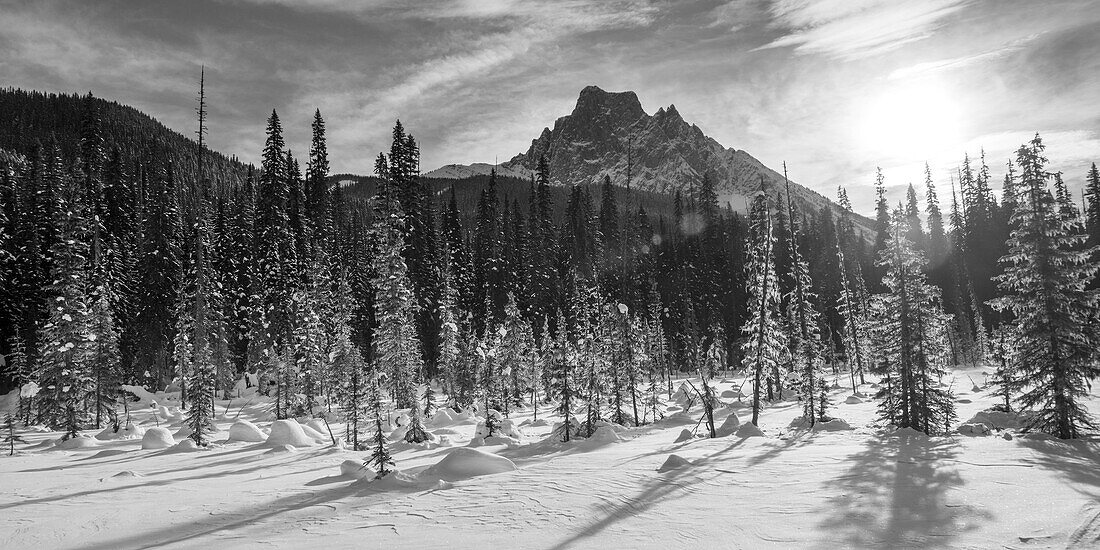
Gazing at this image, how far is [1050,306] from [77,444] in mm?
39768

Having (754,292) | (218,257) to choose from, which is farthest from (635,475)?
(218,257)

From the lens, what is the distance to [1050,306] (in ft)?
57.4

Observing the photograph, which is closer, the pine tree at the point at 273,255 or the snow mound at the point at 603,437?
the snow mound at the point at 603,437

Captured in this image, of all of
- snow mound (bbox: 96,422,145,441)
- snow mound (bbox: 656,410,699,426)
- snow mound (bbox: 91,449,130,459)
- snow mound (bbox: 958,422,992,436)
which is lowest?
snow mound (bbox: 656,410,699,426)

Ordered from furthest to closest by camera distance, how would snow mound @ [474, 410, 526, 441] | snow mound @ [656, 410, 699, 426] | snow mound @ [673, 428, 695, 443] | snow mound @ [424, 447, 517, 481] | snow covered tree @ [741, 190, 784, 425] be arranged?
snow mound @ [656, 410, 699, 426] < snow covered tree @ [741, 190, 784, 425] < snow mound @ [474, 410, 526, 441] < snow mound @ [673, 428, 695, 443] < snow mound @ [424, 447, 517, 481]

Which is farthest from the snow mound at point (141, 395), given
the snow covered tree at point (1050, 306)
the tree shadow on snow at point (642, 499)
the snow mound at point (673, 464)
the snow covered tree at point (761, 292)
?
the snow covered tree at point (1050, 306)

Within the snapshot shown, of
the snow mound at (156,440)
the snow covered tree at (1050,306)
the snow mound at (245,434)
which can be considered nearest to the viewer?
the snow covered tree at (1050,306)

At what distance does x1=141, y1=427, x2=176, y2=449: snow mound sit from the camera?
2281 cm

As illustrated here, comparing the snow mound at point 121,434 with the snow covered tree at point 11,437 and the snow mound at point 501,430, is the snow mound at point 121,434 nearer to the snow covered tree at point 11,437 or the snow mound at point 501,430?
the snow covered tree at point 11,437

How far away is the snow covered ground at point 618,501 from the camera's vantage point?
7.73 metres

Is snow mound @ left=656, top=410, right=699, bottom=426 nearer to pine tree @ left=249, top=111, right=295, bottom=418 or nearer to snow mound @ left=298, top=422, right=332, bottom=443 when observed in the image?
snow mound @ left=298, top=422, right=332, bottom=443

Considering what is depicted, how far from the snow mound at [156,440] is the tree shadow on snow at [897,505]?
1027 inches

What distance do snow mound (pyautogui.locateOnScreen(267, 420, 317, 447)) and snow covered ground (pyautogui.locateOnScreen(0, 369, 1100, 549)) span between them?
5517 millimetres

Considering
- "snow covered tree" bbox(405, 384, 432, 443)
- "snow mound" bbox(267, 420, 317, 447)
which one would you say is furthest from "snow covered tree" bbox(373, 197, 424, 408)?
"snow mound" bbox(267, 420, 317, 447)
